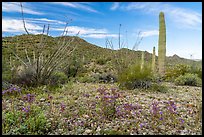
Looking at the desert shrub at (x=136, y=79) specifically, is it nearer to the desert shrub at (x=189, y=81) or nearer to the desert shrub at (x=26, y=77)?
the desert shrub at (x=189, y=81)

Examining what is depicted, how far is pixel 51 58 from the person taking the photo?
25.1ft

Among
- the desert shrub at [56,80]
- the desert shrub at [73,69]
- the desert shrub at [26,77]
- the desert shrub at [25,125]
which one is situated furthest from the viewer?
the desert shrub at [73,69]

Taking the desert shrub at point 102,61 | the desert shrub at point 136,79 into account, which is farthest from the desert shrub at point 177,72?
the desert shrub at point 102,61

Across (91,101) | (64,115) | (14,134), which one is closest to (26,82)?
(91,101)

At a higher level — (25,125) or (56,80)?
(56,80)

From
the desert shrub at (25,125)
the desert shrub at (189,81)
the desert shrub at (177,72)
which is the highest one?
the desert shrub at (177,72)

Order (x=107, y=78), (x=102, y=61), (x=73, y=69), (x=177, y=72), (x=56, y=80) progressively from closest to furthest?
1. (x=56, y=80)
2. (x=107, y=78)
3. (x=177, y=72)
4. (x=73, y=69)
5. (x=102, y=61)

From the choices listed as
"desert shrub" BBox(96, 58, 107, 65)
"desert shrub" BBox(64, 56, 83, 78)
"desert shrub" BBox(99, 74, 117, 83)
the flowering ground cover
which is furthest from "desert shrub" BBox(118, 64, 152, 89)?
"desert shrub" BBox(96, 58, 107, 65)

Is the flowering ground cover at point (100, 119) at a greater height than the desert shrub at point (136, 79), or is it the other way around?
the desert shrub at point (136, 79)

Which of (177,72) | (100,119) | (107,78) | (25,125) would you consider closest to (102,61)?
(177,72)

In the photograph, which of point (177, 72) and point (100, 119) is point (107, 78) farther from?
point (100, 119)

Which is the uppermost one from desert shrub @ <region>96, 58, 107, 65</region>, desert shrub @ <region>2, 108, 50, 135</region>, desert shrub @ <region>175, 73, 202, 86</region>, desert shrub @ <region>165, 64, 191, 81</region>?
desert shrub @ <region>96, 58, 107, 65</region>

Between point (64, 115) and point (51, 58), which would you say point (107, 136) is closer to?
point (64, 115)

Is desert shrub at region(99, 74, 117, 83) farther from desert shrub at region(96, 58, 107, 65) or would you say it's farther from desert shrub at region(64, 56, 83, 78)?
desert shrub at region(96, 58, 107, 65)
